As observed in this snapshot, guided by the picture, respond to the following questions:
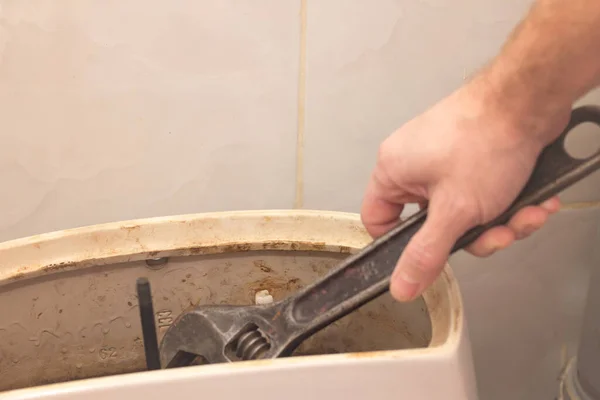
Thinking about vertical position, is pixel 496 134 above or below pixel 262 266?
above

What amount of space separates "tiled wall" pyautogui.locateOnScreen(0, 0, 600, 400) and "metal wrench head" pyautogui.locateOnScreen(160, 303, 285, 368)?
14 centimetres

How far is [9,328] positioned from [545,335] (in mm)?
510

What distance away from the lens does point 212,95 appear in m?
0.43

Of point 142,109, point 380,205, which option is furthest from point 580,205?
point 142,109

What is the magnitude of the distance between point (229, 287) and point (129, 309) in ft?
0.26

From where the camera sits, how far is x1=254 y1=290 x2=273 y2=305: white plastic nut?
0.42 metres

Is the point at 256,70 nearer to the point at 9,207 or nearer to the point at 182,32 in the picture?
the point at 182,32

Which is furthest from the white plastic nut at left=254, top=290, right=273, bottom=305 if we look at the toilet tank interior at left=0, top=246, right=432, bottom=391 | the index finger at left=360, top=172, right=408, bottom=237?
the index finger at left=360, top=172, right=408, bottom=237

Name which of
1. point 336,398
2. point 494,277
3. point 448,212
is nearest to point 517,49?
point 448,212

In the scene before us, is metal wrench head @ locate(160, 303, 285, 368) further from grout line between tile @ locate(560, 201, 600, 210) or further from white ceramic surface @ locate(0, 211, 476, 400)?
grout line between tile @ locate(560, 201, 600, 210)

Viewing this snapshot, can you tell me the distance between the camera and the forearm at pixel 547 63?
229mm

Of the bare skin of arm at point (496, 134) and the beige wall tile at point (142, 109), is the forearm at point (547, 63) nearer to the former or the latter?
the bare skin of arm at point (496, 134)

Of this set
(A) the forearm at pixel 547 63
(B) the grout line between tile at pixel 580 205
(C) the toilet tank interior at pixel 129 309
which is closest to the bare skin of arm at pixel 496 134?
(A) the forearm at pixel 547 63

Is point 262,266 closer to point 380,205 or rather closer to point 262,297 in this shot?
point 262,297
